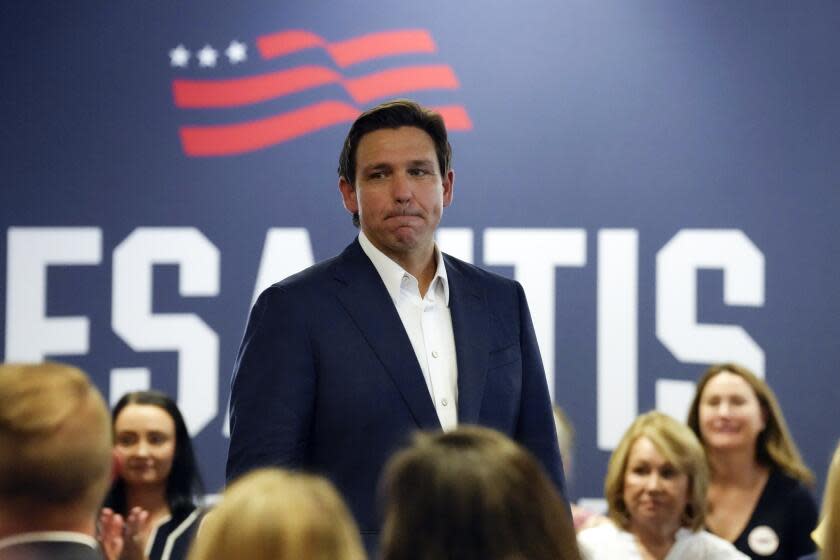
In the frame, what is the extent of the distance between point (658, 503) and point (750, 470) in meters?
0.56

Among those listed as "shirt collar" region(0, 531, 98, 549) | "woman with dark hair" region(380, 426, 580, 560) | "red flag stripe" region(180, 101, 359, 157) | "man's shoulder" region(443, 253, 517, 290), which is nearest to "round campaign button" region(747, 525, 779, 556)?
"man's shoulder" region(443, 253, 517, 290)

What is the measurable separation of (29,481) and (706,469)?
8.77ft

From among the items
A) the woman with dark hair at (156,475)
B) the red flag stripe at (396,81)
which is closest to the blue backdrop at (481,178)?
the red flag stripe at (396,81)

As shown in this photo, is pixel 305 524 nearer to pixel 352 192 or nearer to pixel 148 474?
pixel 352 192

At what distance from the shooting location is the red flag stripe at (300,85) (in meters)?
4.84

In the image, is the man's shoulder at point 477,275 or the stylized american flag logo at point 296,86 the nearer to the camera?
the man's shoulder at point 477,275

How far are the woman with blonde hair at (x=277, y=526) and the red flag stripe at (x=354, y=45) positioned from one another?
3.49 meters

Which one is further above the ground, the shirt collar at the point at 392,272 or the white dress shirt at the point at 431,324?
the shirt collar at the point at 392,272

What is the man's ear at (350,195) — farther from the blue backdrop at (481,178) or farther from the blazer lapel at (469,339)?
the blue backdrop at (481,178)

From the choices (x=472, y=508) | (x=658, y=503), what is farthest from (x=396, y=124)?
(x=658, y=503)

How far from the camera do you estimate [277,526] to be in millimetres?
1492

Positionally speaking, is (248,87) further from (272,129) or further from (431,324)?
(431,324)

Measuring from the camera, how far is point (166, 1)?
15.9 feet

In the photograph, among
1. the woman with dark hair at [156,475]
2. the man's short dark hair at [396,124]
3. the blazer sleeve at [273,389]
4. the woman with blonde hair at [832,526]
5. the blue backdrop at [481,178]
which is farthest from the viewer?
the blue backdrop at [481,178]
